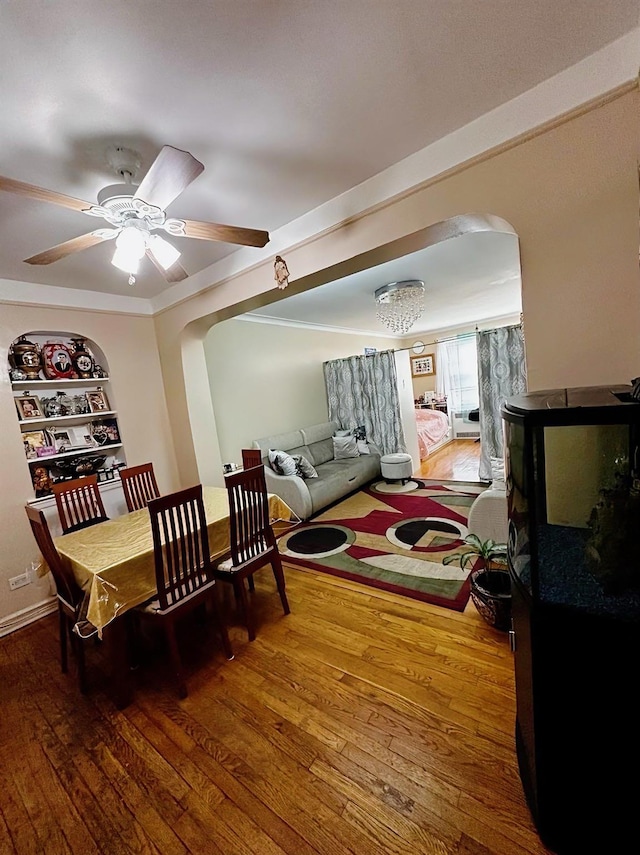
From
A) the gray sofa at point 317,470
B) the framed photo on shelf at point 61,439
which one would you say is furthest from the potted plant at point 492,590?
the framed photo on shelf at point 61,439

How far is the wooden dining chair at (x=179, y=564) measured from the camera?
1.72 m

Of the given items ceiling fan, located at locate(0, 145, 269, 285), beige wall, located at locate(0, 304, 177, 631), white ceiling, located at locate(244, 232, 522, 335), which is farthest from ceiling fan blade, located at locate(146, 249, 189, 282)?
beige wall, located at locate(0, 304, 177, 631)

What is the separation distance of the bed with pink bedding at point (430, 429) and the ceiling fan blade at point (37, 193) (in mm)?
5438

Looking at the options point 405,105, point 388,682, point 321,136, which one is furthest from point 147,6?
point 388,682

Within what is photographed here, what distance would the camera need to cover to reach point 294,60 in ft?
3.98

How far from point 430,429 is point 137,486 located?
5.00 meters

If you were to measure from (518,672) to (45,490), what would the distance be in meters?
3.41

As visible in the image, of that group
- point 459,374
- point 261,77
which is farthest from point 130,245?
point 459,374

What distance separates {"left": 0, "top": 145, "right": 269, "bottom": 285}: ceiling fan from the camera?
1309 mm

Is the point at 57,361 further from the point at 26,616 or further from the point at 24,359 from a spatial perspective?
the point at 26,616

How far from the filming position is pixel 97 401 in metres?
3.22

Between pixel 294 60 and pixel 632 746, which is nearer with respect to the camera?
pixel 632 746

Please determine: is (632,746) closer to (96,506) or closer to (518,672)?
(518,672)

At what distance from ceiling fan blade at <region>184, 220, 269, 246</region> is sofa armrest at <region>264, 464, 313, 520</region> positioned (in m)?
2.63
